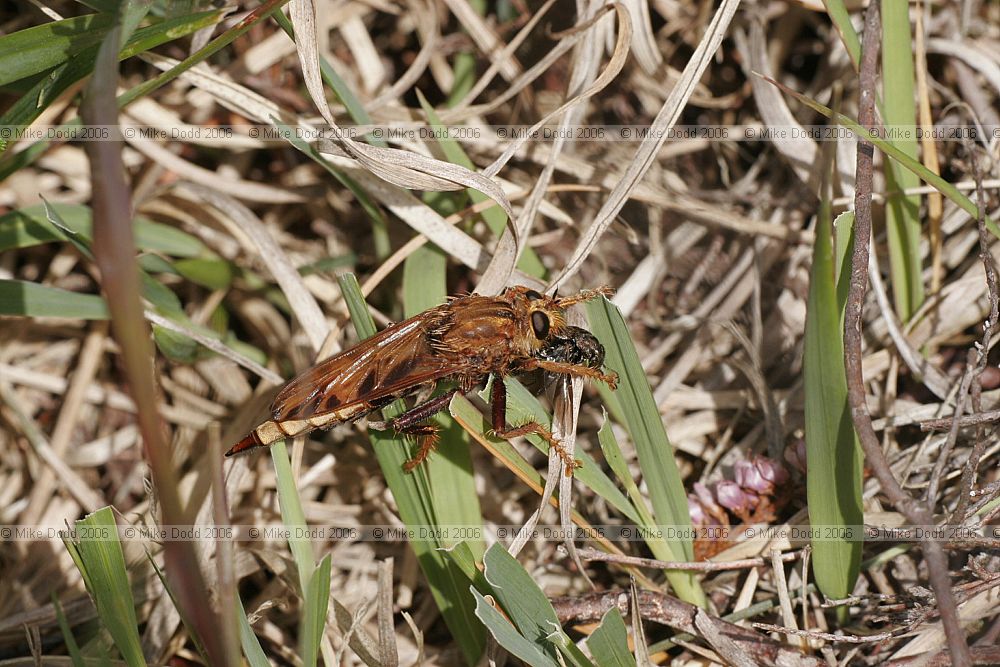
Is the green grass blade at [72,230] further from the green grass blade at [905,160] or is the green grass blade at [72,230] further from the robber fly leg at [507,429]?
the green grass blade at [905,160]

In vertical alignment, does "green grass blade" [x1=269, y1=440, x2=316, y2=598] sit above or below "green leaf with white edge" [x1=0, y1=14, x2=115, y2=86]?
below

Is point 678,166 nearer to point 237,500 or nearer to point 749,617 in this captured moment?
point 749,617

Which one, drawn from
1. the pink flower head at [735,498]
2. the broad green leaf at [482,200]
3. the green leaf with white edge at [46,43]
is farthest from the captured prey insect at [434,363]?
the green leaf with white edge at [46,43]

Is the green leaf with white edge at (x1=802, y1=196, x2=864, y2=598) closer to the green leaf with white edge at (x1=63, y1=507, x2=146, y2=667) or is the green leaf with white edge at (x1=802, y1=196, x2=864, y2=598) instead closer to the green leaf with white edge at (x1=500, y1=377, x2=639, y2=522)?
the green leaf with white edge at (x1=500, y1=377, x2=639, y2=522)

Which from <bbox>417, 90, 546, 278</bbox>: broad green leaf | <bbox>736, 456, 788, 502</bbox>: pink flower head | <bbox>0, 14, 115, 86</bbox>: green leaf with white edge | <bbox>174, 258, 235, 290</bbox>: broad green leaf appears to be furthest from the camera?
<bbox>174, 258, 235, 290</bbox>: broad green leaf

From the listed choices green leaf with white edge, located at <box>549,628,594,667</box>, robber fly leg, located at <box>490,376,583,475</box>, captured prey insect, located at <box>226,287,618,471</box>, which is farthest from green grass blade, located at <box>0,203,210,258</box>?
green leaf with white edge, located at <box>549,628,594,667</box>

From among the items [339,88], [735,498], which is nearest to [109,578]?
[339,88]
